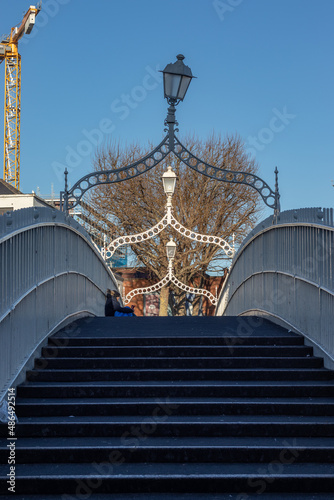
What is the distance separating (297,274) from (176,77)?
14.9ft

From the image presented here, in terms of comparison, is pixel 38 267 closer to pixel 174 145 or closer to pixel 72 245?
pixel 72 245

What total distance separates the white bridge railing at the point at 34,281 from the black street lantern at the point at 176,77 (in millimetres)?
2875

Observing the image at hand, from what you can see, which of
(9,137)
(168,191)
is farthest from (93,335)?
(9,137)

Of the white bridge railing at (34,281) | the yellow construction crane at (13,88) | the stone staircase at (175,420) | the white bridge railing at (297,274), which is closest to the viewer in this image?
the stone staircase at (175,420)

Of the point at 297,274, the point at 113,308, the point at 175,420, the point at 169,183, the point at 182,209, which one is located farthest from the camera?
the point at 182,209

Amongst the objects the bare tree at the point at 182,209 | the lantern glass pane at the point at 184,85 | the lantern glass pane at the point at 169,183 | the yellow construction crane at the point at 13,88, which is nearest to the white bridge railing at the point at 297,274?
the lantern glass pane at the point at 184,85

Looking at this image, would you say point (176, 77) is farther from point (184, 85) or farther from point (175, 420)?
point (175, 420)

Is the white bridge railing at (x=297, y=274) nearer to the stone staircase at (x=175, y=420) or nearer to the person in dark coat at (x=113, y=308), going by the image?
the stone staircase at (x=175, y=420)

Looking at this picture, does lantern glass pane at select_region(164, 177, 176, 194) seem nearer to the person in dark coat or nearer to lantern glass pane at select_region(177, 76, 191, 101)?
the person in dark coat

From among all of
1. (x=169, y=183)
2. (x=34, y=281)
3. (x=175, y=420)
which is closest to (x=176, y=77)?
(x=169, y=183)

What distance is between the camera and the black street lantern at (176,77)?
11.0 meters

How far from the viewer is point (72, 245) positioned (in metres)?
10.3

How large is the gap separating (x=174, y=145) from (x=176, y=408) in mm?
6536

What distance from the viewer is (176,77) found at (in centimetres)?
1107
